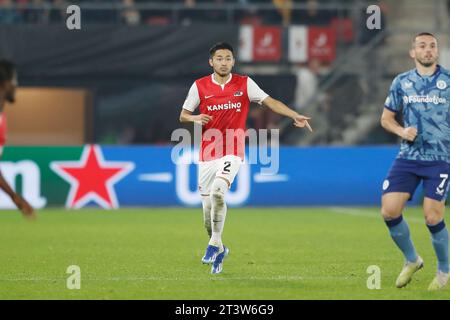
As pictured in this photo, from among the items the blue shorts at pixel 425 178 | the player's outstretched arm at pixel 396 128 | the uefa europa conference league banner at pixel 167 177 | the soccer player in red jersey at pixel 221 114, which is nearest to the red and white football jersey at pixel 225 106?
the soccer player in red jersey at pixel 221 114

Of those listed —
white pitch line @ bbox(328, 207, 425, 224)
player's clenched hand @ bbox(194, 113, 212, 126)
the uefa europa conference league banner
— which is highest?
player's clenched hand @ bbox(194, 113, 212, 126)

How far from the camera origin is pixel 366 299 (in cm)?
963

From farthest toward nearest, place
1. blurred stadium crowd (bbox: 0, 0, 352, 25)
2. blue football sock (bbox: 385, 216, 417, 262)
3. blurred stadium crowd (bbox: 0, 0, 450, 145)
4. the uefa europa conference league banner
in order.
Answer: blurred stadium crowd (bbox: 0, 0, 450, 145)
blurred stadium crowd (bbox: 0, 0, 352, 25)
the uefa europa conference league banner
blue football sock (bbox: 385, 216, 417, 262)

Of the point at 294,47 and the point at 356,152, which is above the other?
the point at 294,47

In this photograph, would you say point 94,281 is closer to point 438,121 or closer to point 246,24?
point 438,121

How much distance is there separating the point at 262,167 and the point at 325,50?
Result: 428 cm

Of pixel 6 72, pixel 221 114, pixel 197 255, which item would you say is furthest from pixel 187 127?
pixel 6 72

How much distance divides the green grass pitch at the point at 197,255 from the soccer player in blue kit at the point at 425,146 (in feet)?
2.23

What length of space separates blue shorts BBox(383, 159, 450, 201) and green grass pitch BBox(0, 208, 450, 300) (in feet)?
2.92

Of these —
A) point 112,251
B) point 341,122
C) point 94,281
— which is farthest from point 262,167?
point 94,281

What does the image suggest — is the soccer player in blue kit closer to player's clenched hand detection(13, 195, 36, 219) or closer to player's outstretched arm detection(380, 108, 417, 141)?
player's outstretched arm detection(380, 108, 417, 141)

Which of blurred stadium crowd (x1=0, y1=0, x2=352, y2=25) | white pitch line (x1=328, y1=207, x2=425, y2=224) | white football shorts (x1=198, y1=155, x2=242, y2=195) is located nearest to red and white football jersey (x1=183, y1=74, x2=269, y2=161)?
white football shorts (x1=198, y1=155, x2=242, y2=195)

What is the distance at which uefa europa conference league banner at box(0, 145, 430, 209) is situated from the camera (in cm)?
2236

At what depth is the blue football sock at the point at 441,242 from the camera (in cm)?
1047
